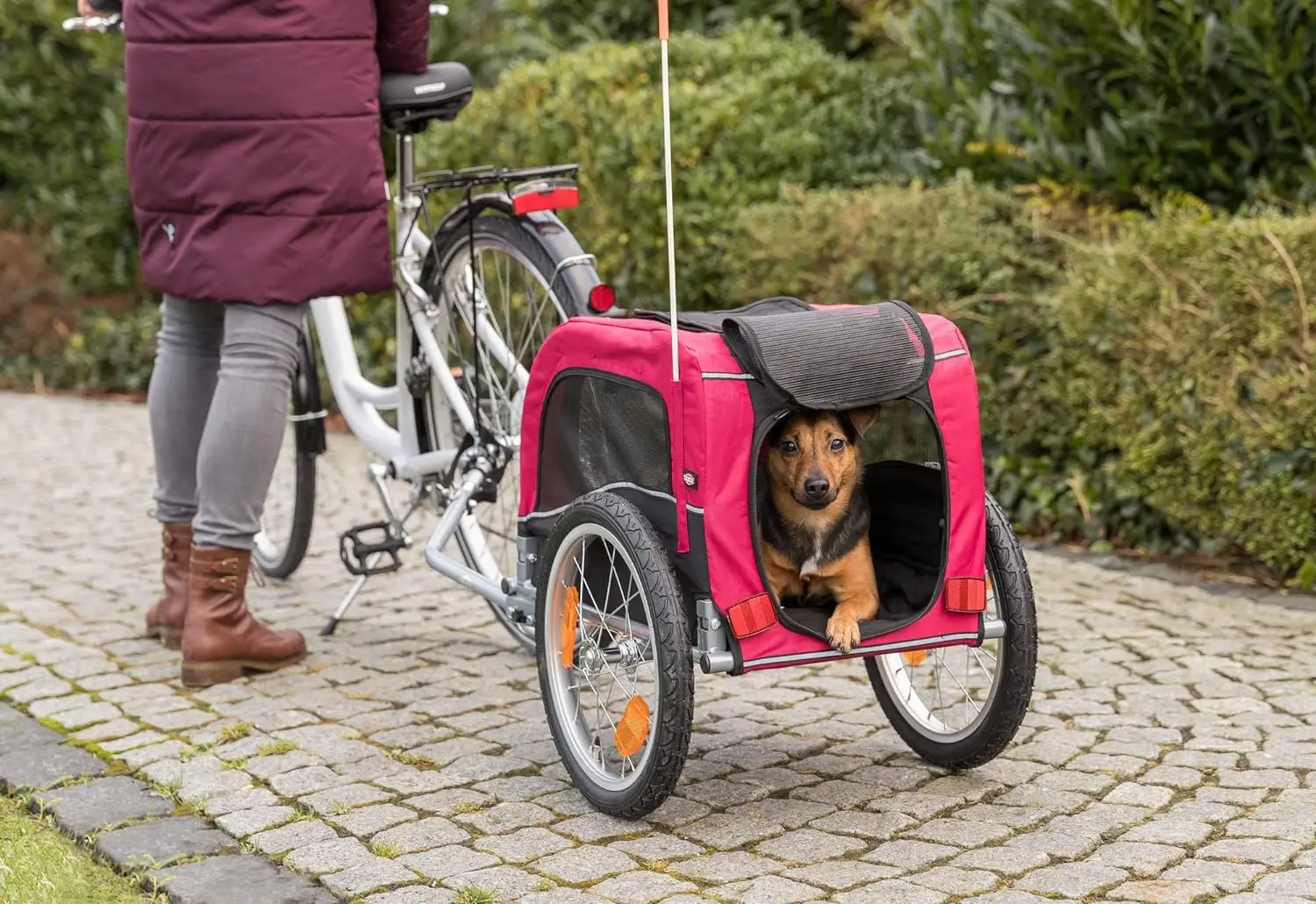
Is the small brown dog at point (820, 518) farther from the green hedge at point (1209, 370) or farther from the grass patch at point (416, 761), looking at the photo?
the green hedge at point (1209, 370)

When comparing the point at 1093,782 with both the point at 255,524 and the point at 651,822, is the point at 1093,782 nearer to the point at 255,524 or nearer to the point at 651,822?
the point at 651,822

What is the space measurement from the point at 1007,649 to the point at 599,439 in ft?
3.10

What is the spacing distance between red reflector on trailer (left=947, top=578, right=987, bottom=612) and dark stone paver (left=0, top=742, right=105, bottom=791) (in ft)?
6.43

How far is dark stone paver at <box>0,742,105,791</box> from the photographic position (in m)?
3.89

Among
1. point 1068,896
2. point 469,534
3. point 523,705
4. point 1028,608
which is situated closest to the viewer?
Answer: point 1068,896

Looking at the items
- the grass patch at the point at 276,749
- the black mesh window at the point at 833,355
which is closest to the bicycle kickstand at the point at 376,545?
the grass patch at the point at 276,749

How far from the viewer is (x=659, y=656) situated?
329 centimetres

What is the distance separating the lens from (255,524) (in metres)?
4.51

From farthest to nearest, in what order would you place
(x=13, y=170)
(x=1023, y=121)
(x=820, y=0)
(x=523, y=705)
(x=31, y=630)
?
(x=13, y=170) → (x=820, y=0) → (x=1023, y=121) → (x=31, y=630) → (x=523, y=705)

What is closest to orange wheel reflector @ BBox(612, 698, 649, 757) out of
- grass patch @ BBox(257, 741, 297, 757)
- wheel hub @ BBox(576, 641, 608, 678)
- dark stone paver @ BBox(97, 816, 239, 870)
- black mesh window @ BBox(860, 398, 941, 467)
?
wheel hub @ BBox(576, 641, 608, 678)

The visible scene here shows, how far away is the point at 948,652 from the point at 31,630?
2718mm

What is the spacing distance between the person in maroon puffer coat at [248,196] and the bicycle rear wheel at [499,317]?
21 cm

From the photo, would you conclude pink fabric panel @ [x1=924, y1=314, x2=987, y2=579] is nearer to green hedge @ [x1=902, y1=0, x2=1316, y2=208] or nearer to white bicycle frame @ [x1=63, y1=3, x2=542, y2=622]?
white bicycle frame @ [x1=63, y1=3, x2=542, y2=622]

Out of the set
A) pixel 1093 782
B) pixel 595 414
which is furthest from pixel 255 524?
pixel 1093 782
